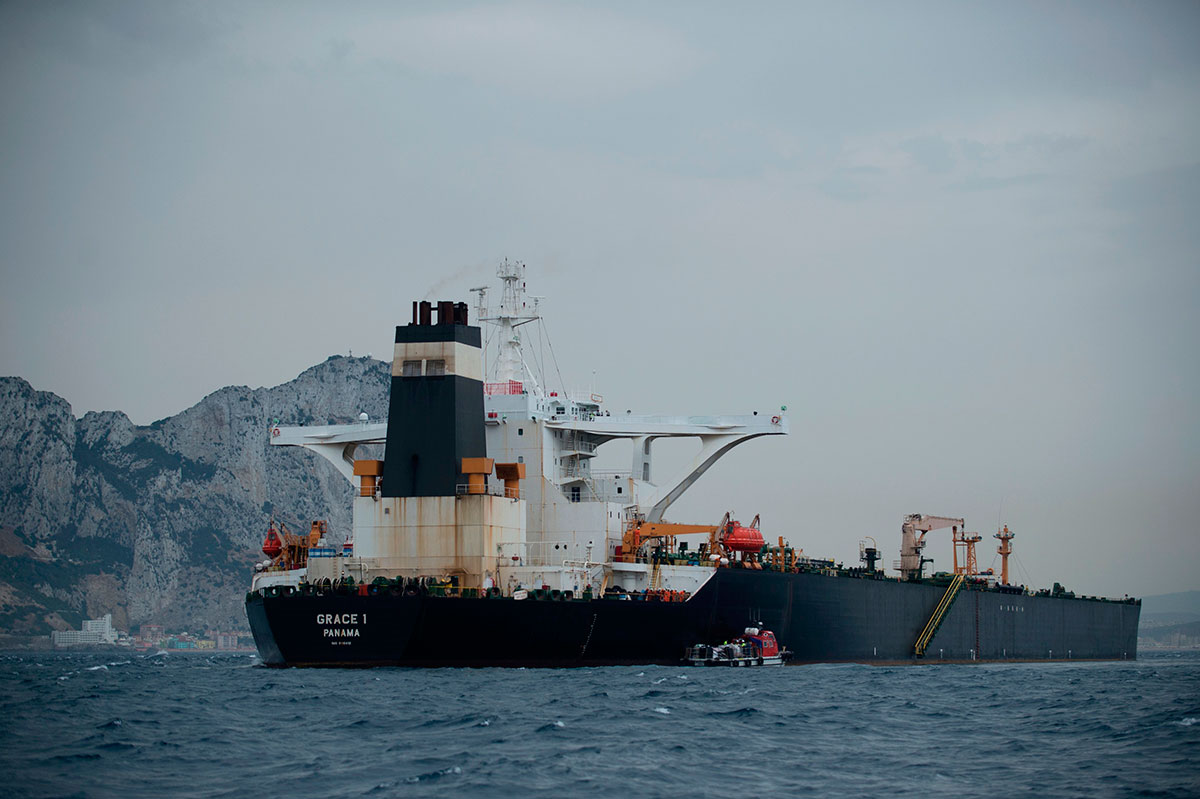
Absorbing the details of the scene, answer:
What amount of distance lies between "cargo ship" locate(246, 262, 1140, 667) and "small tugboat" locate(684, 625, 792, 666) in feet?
1.40

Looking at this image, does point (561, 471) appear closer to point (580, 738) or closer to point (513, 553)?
point (513, 553)

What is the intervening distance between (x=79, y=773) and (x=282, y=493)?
171596mm

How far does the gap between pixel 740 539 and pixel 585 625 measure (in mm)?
8842

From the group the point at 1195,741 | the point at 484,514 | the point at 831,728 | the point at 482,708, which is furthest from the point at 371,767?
the point at 484,514

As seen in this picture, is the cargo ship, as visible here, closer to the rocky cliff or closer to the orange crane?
the orange crane

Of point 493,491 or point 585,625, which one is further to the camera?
point 493,491

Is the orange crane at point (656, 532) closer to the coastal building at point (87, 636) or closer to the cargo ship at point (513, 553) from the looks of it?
the cargo ship at point (513, 553)

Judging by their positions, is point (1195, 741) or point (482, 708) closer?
point (1195, 741)

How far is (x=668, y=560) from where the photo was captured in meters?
49.2

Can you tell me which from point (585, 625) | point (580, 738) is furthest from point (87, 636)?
point (580, 738)

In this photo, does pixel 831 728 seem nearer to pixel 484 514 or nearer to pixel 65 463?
pixel 484 514

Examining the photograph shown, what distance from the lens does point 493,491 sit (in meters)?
47.0

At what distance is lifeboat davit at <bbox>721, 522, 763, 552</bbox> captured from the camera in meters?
49.9

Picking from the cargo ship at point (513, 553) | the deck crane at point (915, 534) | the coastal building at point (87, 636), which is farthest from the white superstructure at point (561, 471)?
the coastal building at point (87, 636)
